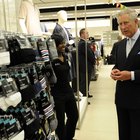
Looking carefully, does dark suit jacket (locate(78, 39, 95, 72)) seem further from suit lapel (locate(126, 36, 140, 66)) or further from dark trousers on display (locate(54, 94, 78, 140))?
suit lapel (locate(126, 36, 140, 66))

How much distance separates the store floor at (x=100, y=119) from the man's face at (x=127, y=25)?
6.50ft

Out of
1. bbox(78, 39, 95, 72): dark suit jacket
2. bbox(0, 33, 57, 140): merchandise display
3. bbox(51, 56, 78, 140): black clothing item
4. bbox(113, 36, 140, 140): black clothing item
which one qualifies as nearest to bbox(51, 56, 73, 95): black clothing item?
bbox(51, 56, 78, 140): black clothing item

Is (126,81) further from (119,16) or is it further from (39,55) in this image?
(39,55)

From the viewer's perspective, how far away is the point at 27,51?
76.3 inches

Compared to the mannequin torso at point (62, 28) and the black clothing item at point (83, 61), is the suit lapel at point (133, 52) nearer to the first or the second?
the mannequin torso at point (62, 28)

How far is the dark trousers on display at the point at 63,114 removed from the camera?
2.94m

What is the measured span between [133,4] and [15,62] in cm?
1110

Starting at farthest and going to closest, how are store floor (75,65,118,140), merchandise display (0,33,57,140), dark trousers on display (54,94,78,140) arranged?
store floor (75,65,118,140)
dark trousers on display (54,94,78,140)
merchandise display (0,33,57,140)

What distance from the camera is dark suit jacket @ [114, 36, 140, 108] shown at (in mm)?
2422

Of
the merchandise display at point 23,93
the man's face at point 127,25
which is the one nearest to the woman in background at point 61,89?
the merchandise display at point 23,93

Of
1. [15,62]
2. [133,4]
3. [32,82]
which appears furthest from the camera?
[133,4]

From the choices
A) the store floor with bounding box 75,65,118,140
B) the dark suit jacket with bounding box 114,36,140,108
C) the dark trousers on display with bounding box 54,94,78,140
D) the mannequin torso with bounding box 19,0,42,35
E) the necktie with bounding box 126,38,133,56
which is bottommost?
the store floor with bounding box 75,65,118,140

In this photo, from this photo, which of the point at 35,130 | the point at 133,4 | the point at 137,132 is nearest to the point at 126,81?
the point at 137,132

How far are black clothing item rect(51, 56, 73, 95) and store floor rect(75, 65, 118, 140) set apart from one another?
1232mm
